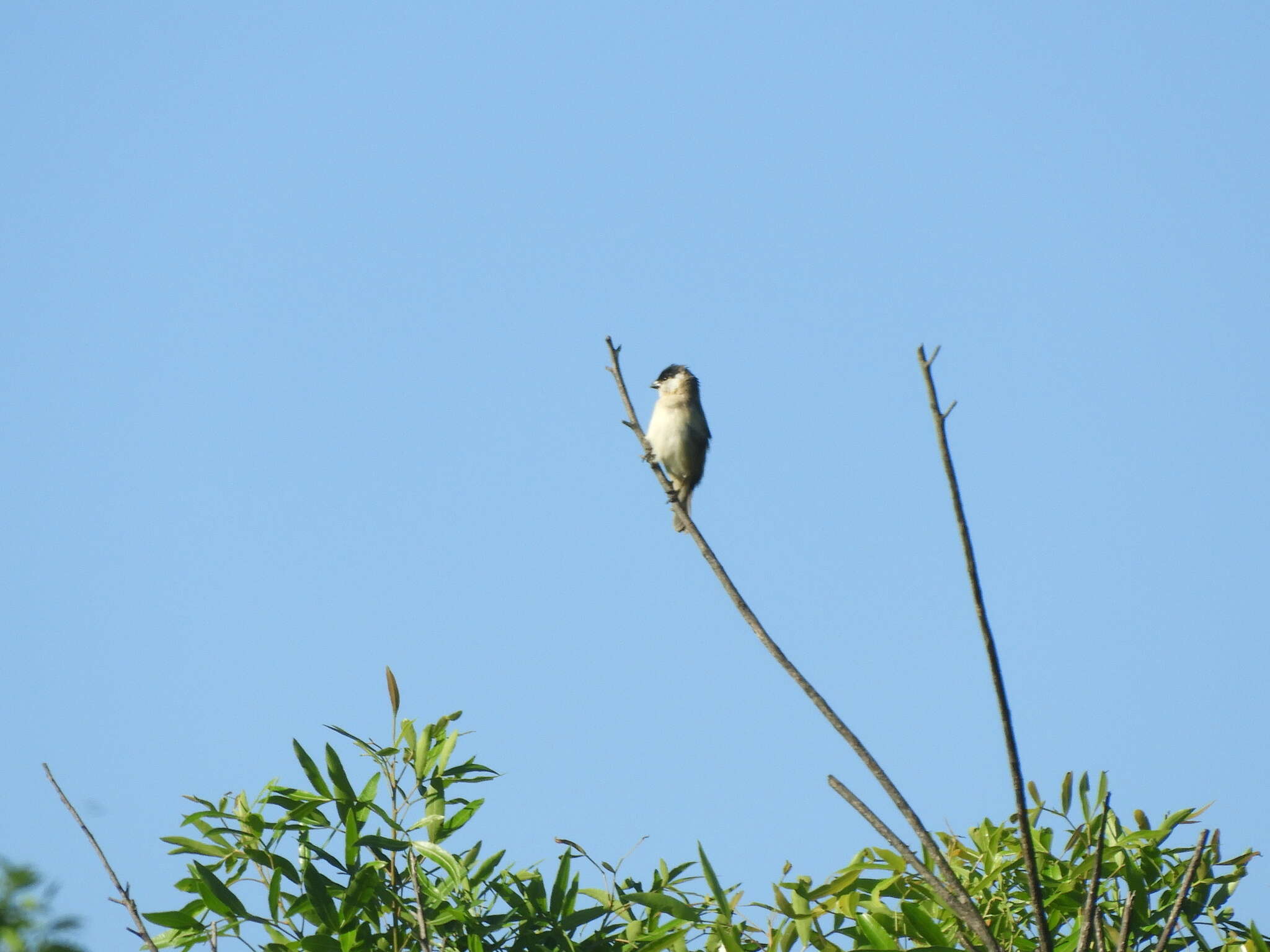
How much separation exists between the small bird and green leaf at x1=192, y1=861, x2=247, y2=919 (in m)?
8.08

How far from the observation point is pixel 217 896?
3.02 metres

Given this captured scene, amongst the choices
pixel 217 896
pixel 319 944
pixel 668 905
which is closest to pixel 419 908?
pixel 668 905

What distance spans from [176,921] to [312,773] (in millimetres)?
456

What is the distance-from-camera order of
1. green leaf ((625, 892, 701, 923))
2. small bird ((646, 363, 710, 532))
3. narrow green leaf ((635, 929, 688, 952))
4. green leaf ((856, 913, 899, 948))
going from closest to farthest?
green leaf ((625, 892, 701, 923)), green leaf ((856, 913, 899, 948)), narrow green leaf ((635, 929, 688, 952)), small bird ((646, 363, 710, 532))

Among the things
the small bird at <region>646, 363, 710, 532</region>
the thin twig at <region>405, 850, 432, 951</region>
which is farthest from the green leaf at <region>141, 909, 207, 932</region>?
the small bird at <region>646, 363, 710, 532</region>

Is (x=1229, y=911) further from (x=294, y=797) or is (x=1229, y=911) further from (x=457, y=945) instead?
(x=294, y=797)

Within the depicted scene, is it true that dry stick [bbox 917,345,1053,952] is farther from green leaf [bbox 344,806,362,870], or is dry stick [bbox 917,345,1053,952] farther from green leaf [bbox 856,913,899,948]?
Answer: green leaf [bbox 344,806,362,870]

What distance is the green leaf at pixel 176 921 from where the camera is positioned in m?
3.14

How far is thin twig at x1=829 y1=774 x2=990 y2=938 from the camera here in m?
1.99

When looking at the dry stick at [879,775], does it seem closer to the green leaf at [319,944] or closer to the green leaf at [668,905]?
the green leaf at [668,905]

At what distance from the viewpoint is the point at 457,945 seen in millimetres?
3215

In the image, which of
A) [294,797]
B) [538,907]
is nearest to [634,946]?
[538,907]

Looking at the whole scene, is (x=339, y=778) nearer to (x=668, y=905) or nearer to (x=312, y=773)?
(x=312, y=773)

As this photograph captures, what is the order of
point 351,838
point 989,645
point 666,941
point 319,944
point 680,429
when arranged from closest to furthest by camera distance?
point 989,645
point 666,941
point 319,944
point 351,838
point 680,429
